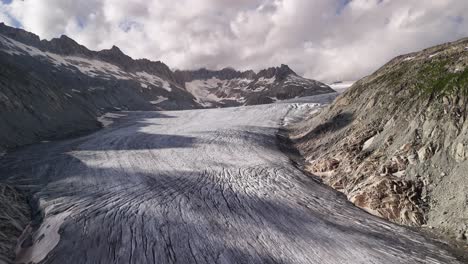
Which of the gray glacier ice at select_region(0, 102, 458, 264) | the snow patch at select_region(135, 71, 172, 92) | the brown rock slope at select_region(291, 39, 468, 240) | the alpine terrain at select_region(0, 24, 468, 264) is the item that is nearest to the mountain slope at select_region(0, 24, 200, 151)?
the snow patch at select_region(135, 71, 172, 92)

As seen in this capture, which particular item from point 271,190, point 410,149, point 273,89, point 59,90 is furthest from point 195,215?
point 273,89

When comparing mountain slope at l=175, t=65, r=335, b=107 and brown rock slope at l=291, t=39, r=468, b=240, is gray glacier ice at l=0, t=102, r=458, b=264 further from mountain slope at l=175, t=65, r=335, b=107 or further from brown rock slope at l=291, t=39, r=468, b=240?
mountain slope at l=175, t=65, r=335, b=107

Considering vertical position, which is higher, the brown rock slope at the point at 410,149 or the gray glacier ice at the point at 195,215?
the brown rock slope at the point at 410,149

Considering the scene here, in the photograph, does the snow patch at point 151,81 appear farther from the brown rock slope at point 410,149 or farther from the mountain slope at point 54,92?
the brown rock slope at point 410,149

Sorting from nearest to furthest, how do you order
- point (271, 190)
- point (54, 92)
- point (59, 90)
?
point (271, 190) → point (54, 92) → point (59, 90)

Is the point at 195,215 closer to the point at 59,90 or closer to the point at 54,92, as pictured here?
the point at 54,92

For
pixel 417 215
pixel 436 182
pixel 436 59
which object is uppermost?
pixel 436 59

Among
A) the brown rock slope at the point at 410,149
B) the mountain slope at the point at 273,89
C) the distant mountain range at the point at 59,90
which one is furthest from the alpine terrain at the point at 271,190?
the mountain slope at the point at 273,89

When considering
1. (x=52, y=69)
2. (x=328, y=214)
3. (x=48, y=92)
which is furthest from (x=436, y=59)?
(x=52, y=69)

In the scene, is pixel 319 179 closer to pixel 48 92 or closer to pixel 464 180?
pixel 464 180
